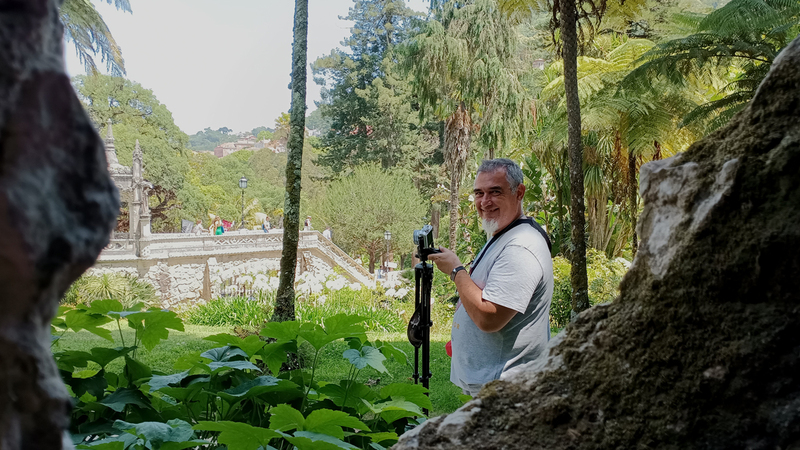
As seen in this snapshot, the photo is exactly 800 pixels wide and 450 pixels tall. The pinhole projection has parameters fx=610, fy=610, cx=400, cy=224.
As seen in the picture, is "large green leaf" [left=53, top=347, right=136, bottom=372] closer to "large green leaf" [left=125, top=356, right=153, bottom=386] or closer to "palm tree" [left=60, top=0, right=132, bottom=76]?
"large green leaf" [left=125, top=356, right=153, bottom=386]

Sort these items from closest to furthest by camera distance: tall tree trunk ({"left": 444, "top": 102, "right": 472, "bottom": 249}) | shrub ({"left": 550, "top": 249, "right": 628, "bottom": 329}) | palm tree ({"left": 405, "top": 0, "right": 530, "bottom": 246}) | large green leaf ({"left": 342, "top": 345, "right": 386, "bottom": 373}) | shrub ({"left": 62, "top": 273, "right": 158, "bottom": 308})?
1. large green leaf ({"left": 342, "top": 345, "right": 386, "bottom": 373})
2. shrub ({"left": 550, "top": 249, "right": 628, "bottom": 329})
3. shrub ({"left": 62, "top": 273, "right": 158, "bottom": 308})
4. palm tree ({"left": 405, "top": 0, "right": 530, "bottom": 246})
5. tall tree trunk ({"left": 444, "top": 102, "right": 472, "bottom": 249})

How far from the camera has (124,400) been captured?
60.5 inches

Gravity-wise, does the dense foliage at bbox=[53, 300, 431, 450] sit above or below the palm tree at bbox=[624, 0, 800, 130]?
below

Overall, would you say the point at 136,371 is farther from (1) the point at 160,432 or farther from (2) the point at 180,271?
(2) the point at 180,271

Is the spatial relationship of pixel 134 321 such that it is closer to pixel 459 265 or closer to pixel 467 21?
pixel 459 265

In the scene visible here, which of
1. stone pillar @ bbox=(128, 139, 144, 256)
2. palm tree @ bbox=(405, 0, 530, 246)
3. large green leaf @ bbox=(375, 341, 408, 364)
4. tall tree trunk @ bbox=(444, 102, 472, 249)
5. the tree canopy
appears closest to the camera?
large green leaf @ bbox=(375, 341, 408, 364)

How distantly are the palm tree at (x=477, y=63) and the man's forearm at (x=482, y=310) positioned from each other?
1405cm

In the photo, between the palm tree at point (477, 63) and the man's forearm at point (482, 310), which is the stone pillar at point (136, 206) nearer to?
the palm tree at point (477, 63)

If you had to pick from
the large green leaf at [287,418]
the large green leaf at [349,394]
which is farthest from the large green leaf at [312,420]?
the large green leaf at [349,394]

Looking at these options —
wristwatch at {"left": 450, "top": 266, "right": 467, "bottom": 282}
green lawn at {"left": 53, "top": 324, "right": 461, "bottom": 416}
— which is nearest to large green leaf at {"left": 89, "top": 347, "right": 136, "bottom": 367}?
wristwatch at {"left": 450, "top": 266, "right": 467, "bottom": 282}

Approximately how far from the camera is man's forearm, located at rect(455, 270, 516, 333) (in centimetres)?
201

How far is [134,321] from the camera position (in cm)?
170

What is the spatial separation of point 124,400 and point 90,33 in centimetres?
1375

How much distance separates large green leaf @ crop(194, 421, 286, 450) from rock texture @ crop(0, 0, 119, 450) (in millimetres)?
715
